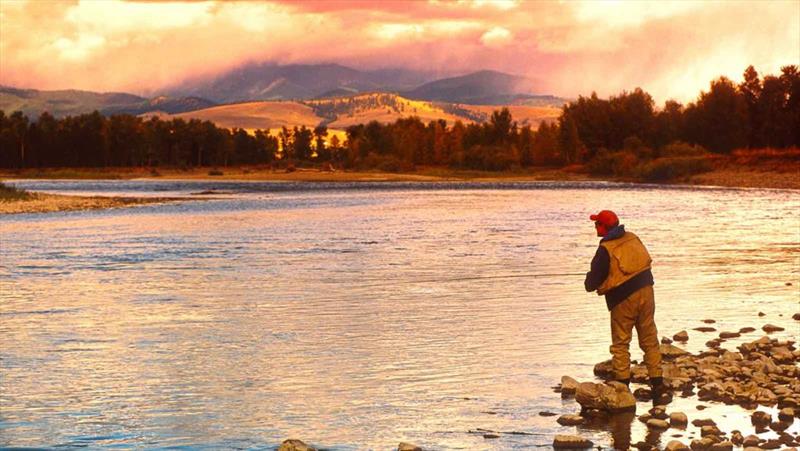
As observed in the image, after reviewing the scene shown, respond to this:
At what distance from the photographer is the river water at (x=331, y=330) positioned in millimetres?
13766

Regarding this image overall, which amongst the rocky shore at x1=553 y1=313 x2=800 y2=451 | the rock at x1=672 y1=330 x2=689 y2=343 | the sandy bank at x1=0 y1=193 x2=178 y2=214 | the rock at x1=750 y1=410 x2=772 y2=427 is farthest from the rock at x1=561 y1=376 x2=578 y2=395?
the sandy bank at x1=0 y1=193 x2=178 y2=214

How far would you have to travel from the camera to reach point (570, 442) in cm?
1240

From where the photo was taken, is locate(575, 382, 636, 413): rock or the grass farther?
the grass

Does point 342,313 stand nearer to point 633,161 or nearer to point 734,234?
point 734,234

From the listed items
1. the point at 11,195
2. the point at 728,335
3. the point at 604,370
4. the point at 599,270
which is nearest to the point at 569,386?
the point at 604,370

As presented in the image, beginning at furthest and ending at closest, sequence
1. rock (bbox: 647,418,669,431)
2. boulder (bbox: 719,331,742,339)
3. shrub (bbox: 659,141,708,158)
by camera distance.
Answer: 1. shrub (bbox: 659,141,708,158)
2. boulder (bbox: 719,331,742,339)
3. rock (bbox: 647,418,669,431)

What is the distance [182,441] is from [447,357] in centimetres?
601

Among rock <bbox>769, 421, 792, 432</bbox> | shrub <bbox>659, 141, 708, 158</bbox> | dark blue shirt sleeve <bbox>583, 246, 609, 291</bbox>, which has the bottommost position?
rock <bbox>769, 421, 792, 432</bbox>

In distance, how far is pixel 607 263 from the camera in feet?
46.6

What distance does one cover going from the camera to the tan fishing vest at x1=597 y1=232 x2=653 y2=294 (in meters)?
14.1

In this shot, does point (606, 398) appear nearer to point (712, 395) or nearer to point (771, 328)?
point (712, 395)

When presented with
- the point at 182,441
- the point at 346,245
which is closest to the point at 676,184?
the point at 346,245

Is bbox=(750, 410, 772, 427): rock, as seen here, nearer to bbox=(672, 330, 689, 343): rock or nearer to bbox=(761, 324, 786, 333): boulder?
bbox=(672, 330, 689, 343): rock

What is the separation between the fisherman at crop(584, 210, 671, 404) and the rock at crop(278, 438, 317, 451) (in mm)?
4399
